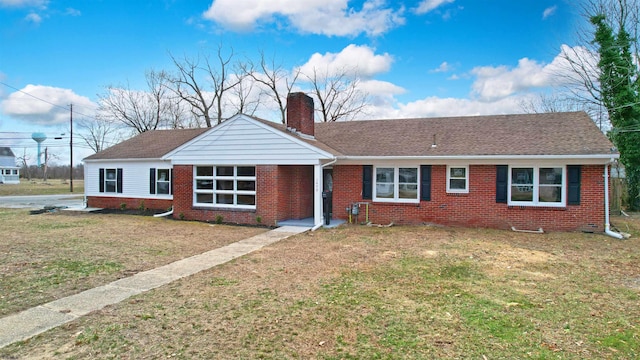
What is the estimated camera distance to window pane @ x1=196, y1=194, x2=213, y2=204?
14.4 metres

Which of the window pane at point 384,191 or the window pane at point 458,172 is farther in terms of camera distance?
the window pane at point 384,191

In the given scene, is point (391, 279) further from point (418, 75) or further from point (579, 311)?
point (418, 75)

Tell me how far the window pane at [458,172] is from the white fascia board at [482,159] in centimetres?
29

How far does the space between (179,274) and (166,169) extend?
11.2 meters

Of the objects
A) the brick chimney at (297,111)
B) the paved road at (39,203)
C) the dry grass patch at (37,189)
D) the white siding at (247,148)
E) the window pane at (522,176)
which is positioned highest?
the brick chimney at (297,111)

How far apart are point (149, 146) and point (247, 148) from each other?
8162 millimetres

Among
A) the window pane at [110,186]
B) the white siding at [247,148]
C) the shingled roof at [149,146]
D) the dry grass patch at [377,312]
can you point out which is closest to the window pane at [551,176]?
the dry grass patch at [377,312]

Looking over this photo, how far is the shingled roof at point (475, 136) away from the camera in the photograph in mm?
11797

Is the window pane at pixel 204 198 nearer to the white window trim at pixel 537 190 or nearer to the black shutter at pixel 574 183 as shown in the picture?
the white window trim at pixel 537 190

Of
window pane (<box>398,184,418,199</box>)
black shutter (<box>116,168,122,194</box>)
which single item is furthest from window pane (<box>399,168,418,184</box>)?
black shutter (<box>116,168,122,194</box>)

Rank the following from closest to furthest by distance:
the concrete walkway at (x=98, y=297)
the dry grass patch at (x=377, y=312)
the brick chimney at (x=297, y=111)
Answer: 1. the dry grass patch at (x=377, y=312)
2. the concrete walkway at (x=98, y=297)
3. the brick chimney at (x=297, y=111)

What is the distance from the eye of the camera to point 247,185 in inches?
544

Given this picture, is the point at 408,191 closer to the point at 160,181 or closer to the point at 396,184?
→ the point at 396,184

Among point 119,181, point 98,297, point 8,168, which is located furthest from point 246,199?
point 8,168
